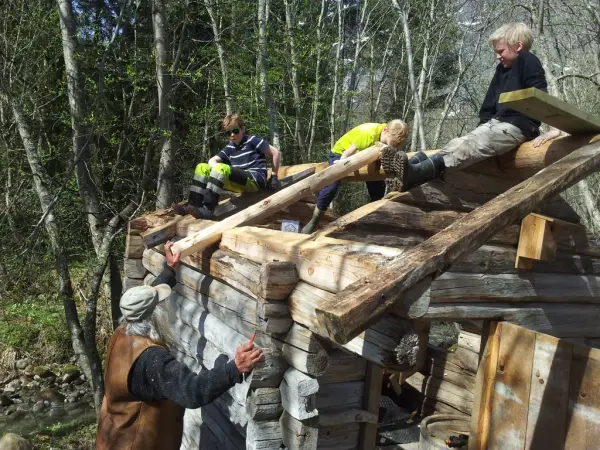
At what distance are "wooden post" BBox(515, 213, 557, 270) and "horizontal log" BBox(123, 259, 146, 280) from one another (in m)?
5.28

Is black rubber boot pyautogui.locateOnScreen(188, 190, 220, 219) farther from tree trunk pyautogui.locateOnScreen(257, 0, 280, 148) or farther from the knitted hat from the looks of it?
tree trunk pyautogui.locateOnScreen(257, 0, 280, 148)

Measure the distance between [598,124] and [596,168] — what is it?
38 cm

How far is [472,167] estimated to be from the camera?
178 inches

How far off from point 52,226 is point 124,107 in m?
2.77

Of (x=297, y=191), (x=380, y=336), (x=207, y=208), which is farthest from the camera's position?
(x=207, y=208)

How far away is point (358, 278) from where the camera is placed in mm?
2936

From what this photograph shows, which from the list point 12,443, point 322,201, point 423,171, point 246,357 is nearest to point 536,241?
point 423,171

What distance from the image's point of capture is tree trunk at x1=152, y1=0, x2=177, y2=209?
8.82m

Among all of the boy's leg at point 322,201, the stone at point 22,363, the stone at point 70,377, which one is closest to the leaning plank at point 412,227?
the boy's leg at point 322,201

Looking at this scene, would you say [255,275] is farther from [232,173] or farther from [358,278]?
[232,173]

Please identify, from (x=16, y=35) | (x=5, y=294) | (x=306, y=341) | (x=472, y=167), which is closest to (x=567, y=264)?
(x=472, y=167)

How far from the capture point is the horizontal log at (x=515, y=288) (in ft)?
12.2

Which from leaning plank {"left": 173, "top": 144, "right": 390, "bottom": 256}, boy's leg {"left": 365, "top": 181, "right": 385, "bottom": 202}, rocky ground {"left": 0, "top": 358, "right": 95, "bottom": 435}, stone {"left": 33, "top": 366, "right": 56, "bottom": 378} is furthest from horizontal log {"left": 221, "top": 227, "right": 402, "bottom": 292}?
stone {"left": 33, "top": 366, "right": 56, "bottom": 378}

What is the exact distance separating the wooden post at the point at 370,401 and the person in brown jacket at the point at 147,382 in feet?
4.02
